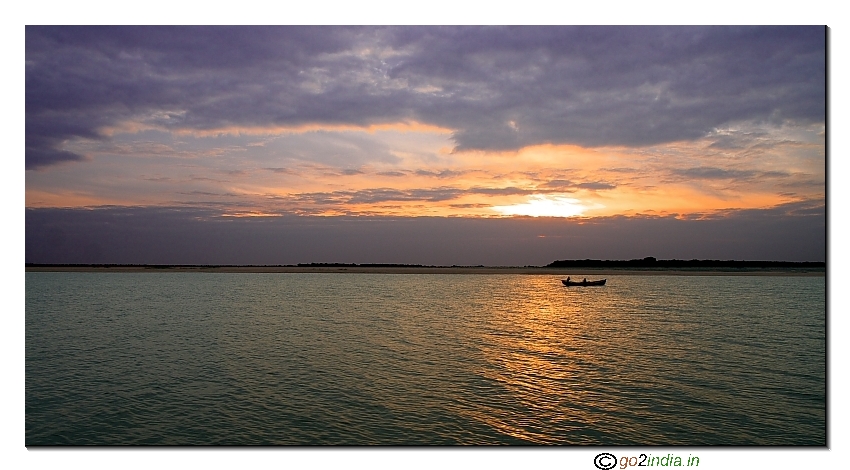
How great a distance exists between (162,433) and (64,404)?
3359 millimetres

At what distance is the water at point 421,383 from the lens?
941 cm

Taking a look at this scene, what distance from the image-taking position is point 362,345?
1856cm

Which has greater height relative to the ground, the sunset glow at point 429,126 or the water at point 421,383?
the sunset glow at point 429,126

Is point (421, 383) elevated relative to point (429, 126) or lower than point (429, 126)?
lower

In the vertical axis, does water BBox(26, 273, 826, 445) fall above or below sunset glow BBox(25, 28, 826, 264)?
below

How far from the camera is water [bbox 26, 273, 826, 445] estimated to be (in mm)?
9406

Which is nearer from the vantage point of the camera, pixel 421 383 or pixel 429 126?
pixel 421 383

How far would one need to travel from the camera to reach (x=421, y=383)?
12.7m
